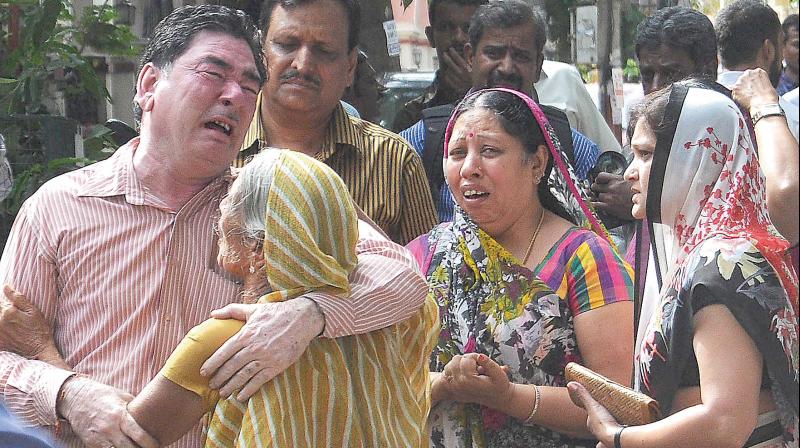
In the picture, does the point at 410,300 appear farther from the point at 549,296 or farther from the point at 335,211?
the point at 549,296

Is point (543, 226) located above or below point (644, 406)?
above

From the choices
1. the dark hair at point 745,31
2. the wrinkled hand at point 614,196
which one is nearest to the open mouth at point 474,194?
the wrinkled hand at point 614,196

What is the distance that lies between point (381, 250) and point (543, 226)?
929 millimetres

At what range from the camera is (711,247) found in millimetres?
2729

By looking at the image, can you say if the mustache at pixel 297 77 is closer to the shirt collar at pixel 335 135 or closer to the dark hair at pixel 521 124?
the shirt collar at pixel 335 135

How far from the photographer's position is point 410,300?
8.20 feet

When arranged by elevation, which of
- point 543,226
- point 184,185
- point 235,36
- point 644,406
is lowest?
point 644,406

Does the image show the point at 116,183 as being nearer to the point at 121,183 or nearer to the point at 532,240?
the point at 121,183

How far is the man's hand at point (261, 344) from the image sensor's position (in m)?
2.27

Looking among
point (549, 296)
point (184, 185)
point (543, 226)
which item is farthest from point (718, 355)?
point (184, 185)

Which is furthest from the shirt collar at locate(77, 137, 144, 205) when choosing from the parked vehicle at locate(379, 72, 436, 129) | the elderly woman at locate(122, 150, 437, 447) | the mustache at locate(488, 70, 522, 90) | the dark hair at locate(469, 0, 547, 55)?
the parked vehicle at locate(379, 72, 436, 129)

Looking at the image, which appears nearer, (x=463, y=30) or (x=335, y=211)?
(x=335, y=211)

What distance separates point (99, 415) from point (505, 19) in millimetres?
2689

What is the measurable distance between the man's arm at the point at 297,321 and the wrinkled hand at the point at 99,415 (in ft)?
0.76
